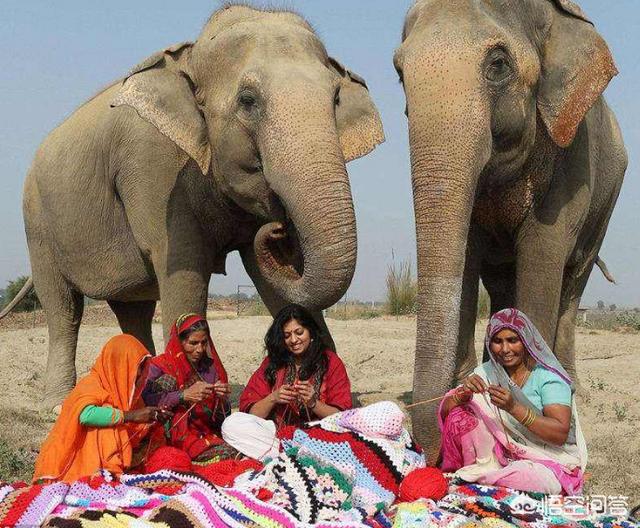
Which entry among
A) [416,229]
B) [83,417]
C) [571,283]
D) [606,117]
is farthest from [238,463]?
[606,117]

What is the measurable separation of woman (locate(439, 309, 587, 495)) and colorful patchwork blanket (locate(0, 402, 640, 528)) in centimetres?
17

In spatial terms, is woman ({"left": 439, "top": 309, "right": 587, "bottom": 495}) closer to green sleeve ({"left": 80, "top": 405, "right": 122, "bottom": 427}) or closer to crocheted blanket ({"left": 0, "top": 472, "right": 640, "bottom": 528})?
crocheted blanket ({"left": 0, "top": 472, "right": 640, "bottom": 528})

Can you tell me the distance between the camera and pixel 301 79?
19.8ft

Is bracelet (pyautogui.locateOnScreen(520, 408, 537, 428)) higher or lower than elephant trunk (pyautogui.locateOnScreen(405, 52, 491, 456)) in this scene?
lower

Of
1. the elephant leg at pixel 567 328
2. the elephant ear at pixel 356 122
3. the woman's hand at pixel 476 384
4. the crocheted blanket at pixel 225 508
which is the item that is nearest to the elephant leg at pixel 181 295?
Result: the elephant ear at pixel 356 122

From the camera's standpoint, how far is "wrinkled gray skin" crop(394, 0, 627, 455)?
5.28 m

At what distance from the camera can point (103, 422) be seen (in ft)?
17.6

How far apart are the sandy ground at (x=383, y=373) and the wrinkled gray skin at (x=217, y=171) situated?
136 centimetres

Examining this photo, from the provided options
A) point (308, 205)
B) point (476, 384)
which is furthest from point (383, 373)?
point (476, 384)

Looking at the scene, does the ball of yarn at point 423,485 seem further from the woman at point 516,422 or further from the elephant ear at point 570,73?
the elephant ear at point 570,73

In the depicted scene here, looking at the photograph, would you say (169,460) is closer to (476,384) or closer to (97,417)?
(97,417)

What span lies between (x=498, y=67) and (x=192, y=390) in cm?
261

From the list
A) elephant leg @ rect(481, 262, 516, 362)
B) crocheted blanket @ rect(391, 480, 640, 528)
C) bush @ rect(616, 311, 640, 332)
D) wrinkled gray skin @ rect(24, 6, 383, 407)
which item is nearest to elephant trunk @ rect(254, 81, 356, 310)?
wrinkled gray skin @ rect(24, 6, 383, 407)

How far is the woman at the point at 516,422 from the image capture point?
4.98 meters
